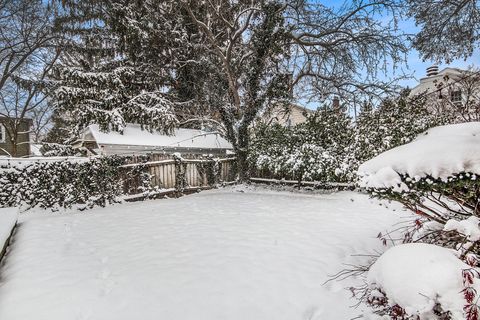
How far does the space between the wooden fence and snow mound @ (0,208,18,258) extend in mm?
3176

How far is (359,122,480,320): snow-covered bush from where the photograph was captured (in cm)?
176

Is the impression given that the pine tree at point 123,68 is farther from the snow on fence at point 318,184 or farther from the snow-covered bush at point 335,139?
the snow on fence at point 318,184

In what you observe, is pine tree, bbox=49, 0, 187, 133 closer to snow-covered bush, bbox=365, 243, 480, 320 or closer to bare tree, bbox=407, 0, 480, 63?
bare tree, bbox=407, 0, 480, 63

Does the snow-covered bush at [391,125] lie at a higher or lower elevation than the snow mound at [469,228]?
higher

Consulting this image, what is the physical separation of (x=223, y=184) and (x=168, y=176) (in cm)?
240

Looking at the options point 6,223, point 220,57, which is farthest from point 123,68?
point 6,223

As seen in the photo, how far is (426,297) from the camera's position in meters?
1.77

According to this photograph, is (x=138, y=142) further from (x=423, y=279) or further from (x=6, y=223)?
(x=423, y=279)

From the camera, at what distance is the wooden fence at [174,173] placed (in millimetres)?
8672

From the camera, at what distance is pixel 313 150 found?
8617 mm

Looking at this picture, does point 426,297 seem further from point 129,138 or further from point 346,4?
point 129,138

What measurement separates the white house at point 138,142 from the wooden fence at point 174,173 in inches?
63.9

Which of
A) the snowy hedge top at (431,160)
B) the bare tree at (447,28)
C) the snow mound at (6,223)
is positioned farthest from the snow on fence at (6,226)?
the bare tree at (447,28)

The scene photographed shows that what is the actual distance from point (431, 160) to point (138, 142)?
35.6ft
